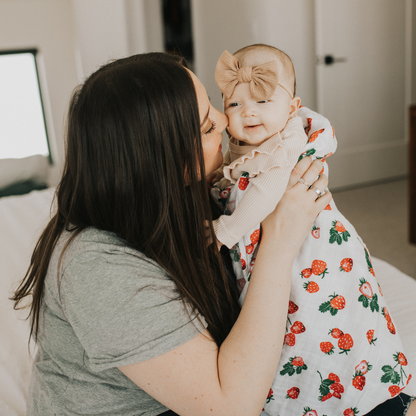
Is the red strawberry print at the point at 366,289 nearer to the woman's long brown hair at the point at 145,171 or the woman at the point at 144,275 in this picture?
the woman at the point at 144,275

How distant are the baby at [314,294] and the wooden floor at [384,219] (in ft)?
6.14

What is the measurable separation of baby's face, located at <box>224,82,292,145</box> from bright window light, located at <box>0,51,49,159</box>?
3.67m

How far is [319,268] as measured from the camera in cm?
94

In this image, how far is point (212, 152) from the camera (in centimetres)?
92

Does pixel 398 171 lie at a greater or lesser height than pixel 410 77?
lesser

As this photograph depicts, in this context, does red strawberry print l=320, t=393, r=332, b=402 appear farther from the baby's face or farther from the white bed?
the baby's face

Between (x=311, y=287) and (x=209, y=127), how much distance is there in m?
0.40

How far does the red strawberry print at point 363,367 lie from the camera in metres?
0.91

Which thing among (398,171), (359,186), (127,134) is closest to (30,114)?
(359,186)

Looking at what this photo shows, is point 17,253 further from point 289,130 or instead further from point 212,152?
point 289,130

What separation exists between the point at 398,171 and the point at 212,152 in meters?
4.05

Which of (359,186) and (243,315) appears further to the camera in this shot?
(359,186)

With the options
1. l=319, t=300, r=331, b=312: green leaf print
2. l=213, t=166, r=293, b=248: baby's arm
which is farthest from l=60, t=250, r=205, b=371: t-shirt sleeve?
l=319, t=300, r=331, b=312: green leaf print

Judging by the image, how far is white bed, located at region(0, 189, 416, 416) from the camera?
1.14 meters
